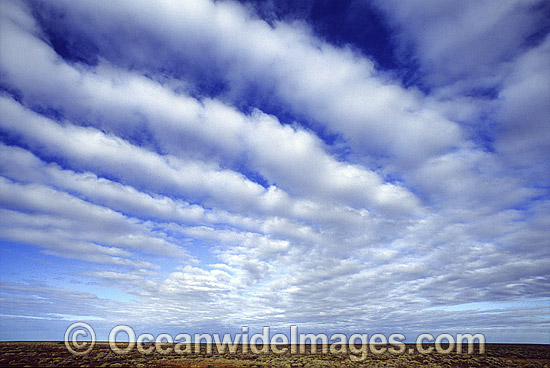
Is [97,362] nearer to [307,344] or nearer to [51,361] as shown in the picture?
[51,361]

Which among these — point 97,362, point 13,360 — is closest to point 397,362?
point 97,362

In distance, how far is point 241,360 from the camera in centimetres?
4456

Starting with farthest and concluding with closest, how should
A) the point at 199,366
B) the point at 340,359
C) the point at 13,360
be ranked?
the point at 340,359
the point at 199,366
the point at 13,360

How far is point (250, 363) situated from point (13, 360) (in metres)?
30.3

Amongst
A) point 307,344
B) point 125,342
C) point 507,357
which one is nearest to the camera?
point 507,357

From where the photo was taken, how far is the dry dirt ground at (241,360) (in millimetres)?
38375

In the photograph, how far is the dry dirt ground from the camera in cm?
3838

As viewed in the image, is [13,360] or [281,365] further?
[281,365]

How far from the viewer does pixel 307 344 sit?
A: 71938 mm

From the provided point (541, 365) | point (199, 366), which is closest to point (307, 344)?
point (199, 366)

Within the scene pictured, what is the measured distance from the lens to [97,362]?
3881 cm

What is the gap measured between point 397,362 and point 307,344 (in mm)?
30954

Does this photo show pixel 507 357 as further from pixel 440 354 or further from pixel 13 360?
pixel 13 360

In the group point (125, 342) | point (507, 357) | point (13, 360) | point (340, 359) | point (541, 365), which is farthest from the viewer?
point (125, 342)
